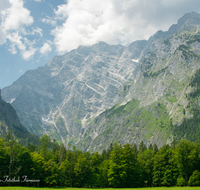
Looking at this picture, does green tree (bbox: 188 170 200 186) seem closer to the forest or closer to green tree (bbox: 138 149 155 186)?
the forest

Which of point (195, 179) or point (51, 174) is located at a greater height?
point (195, 179)

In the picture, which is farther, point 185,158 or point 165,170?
point 165,170

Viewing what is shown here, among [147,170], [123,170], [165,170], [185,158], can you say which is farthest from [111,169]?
[185,158]

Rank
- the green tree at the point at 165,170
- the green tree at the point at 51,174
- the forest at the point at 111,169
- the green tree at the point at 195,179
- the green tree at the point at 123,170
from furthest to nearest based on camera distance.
Result: the green tree at the point at 165,170, the green tree at the point at 123,170, the green tree at the point at 51,174, the forest at the point at 111,169, the green tree at the point at 195,179

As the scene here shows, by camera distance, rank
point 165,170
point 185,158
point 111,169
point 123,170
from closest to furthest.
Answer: point 185,158, point 123,170, point 111,169, point 165,170

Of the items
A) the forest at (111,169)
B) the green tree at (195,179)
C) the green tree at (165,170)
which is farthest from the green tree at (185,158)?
the green tree at (165,170)

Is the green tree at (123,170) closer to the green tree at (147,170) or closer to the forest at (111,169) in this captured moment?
the forest at (111,169)

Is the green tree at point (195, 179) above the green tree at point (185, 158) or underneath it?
underneath

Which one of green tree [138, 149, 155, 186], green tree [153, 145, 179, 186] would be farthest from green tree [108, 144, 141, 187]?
green tree [153, 145, 179, 186]

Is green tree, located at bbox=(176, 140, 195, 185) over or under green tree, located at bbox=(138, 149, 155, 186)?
over

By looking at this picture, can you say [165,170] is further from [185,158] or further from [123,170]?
[123,170]

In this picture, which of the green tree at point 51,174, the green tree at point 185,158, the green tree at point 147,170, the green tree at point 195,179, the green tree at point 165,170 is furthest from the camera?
the green tree at point 147,170

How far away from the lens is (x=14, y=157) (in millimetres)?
66188

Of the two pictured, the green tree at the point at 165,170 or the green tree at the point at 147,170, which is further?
the green tree at the point at 147,170
